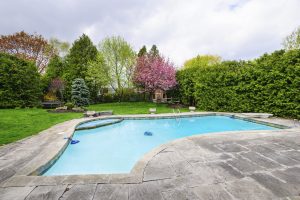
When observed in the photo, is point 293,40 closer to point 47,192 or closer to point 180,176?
point 180,176

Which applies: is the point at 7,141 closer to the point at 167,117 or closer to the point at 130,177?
the point at 130,177

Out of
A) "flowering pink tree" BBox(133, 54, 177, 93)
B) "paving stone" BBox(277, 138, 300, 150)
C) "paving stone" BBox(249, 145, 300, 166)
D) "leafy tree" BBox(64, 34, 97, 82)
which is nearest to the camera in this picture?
"paving stone" BBox(249, 145, 300, 166)

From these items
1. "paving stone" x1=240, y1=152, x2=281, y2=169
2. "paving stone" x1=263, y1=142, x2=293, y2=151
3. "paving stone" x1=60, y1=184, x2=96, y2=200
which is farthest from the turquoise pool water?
"paving stone" x1=263, y1=142, x2=293, y2=151

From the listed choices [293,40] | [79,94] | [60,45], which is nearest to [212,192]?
[79,94]

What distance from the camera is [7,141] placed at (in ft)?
15.9

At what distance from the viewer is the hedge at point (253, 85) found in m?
8.41

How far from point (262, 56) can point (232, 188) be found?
401 inches

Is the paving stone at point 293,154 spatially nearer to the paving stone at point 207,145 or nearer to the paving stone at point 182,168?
the paving stone at point 207,145

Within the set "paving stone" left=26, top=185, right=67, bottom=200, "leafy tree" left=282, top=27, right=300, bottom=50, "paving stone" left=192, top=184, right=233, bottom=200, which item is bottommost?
"paving stone" left=26, top=185, right=67, bottom=200

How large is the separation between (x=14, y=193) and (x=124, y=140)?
4633 millimetres

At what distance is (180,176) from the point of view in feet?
9.23

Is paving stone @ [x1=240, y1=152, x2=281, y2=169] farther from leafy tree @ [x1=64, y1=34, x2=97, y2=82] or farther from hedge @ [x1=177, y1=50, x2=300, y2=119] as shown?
leafy tree @ [x1=64, y1=34, x2=97, y2=82]

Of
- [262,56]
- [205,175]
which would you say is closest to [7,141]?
[205,175]

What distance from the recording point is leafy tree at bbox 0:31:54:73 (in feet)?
63.8
